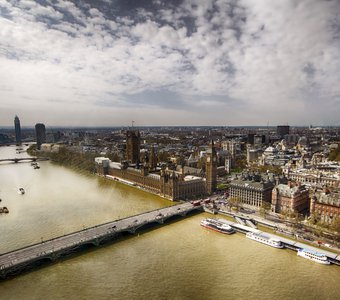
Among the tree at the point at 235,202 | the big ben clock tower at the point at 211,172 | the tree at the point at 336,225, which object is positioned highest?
the big ben clock tower at the point at 211,172

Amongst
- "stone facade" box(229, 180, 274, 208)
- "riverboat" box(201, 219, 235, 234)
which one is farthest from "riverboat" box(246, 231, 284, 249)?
"stone facade" box(229, 180, 274, 208)

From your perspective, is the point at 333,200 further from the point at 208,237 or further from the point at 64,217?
the point at 64,217

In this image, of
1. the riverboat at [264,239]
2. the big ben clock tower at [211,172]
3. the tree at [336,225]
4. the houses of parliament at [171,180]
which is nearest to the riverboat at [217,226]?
the riverboat at [264,239]

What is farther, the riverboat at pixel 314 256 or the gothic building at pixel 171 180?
the gothic building at pixel 171 180

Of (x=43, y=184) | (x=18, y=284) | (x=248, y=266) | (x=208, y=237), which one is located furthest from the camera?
(x=43, y=184)

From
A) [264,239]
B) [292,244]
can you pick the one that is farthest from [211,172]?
[292,244]

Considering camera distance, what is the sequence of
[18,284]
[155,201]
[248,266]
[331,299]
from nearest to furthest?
1. [331,299]
2. [18,284]
3. [248,266]
4. [155,201]

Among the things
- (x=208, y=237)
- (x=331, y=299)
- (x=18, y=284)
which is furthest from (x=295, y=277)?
(x=18, y=284)

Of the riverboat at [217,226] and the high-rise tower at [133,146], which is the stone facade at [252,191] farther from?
the high-rise tower at [133,146]
